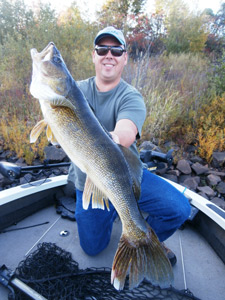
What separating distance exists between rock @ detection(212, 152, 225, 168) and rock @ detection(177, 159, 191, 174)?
741 mm

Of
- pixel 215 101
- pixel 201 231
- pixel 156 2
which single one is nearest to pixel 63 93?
pixel 201 231

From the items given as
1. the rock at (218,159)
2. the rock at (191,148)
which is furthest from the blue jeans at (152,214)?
the rock at (191,148)

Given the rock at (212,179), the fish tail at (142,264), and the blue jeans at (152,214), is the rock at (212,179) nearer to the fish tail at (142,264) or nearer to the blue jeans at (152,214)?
the blue jeans at (152,214)

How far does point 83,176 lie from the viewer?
2.51 m

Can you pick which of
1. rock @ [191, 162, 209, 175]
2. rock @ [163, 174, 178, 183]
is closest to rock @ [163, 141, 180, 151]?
rock @ [191, 162, 209, 175]

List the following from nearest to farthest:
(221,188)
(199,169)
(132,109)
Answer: (132,109)
(221,188)
(199,169)

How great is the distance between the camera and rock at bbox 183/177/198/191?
4.44 meters

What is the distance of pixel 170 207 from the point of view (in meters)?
2.39

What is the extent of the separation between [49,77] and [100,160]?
712 millimetres

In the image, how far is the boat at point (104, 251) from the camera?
7.38 ft

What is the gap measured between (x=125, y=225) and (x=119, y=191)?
0.29 meters

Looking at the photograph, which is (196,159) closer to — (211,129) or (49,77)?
(211,129)

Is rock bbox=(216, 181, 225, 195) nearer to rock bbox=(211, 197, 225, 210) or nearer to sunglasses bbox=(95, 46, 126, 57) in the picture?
rock bbox=(211, 197, 225, 210)

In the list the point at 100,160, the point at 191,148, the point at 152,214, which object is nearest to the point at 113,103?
the point at 100,160
